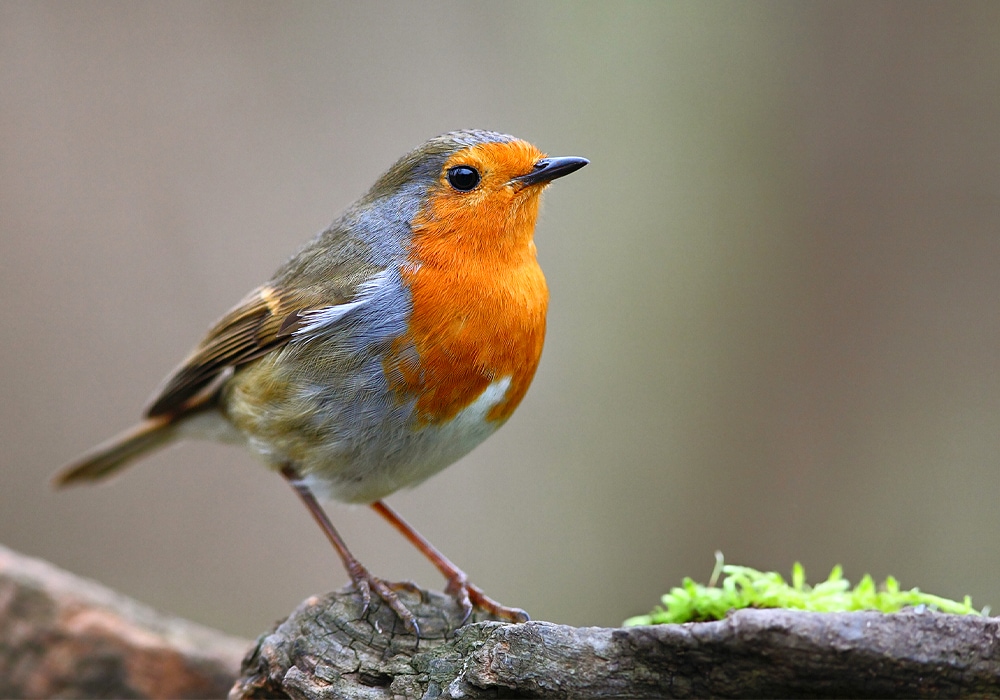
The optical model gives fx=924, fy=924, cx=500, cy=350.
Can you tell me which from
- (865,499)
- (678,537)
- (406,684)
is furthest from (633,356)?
(406,684)

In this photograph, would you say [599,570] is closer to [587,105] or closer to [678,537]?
[678,537]

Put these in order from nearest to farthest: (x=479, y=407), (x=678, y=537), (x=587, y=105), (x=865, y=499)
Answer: (x=479, y=407) → (x=865, y=499) → (x=678, y=537) → (x=587, y=105)

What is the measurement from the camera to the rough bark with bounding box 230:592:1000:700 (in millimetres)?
2123

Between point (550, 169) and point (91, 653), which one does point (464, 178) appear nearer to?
point (550, 169)

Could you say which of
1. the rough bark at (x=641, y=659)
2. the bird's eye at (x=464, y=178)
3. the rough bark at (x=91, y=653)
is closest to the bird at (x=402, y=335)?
the bird's eye at (x=464, y=178)

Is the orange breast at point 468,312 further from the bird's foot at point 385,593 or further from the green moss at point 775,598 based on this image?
the green moss at point 775,598

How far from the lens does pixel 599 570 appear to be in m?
7.14

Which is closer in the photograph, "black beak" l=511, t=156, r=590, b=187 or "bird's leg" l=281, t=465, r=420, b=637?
"bird's leg" l=281, t=465, r=420, b=637

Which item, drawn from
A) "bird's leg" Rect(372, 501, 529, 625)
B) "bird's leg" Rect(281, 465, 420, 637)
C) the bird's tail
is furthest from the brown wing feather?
"bird's leg" Rect(372, 501, 529, 625)

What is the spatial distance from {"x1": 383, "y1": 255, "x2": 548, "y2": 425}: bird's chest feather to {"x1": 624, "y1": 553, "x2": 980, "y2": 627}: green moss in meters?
0.96

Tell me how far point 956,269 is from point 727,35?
245cm

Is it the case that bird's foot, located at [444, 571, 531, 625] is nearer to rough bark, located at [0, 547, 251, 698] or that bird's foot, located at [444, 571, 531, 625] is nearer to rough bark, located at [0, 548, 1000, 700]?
rough bark, located at [0, 548, 1000, 700]

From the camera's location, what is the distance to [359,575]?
339cm

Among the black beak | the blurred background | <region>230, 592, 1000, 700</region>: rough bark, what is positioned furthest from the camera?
the blurred background
